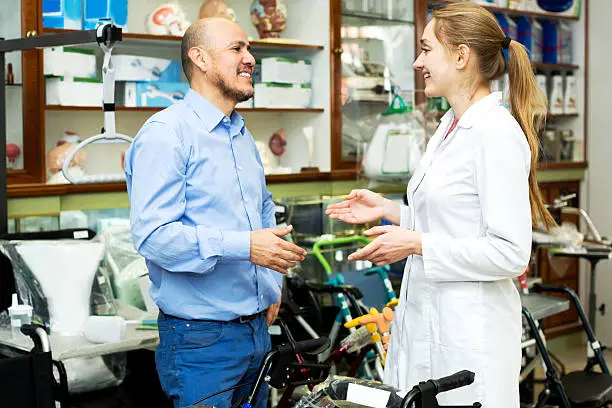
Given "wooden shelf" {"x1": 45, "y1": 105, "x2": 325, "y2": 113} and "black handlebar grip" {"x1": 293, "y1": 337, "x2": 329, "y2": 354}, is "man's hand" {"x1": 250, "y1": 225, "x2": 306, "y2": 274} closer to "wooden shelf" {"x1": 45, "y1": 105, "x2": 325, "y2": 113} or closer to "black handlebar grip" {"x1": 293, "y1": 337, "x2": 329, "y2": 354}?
"black handlebar grip" {"x1": 293, "y1": 337, "x2": 329, "y2": 354}

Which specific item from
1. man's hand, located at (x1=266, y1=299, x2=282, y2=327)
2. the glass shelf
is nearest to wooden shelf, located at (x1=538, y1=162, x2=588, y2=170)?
the glass shelf

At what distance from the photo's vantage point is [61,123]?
3.85 metres

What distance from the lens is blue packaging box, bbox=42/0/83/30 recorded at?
342 centimetres

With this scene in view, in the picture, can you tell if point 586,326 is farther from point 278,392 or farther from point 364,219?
point 364,219

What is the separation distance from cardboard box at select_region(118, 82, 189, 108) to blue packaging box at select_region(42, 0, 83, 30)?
0.39 metres

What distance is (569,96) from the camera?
5.82m

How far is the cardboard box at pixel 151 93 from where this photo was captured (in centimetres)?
376

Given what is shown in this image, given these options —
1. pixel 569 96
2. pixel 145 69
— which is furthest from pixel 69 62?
pixel 569 96

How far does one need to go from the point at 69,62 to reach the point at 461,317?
2183 millimetres

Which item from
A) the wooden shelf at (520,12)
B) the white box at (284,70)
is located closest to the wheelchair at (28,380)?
the white box at (284,70)

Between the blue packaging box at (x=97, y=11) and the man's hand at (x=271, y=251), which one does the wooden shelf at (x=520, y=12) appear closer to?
the blue packaging box at (x=97, y=11)

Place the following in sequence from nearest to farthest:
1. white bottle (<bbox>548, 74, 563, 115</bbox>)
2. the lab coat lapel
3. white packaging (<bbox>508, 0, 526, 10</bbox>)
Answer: the lab coat lapel < white packaging (<bbox>508, 0, 526, 10</bbox>) < white bottle (<bbox>548, 74, 563, 115</bbox>)

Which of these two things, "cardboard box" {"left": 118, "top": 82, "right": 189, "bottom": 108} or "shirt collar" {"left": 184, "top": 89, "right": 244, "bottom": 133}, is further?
"cardboard box" {"left": 118, "top": 82, "right": 189, "bottom": 108}

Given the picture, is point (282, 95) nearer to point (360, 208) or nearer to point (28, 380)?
point (360, 208)
